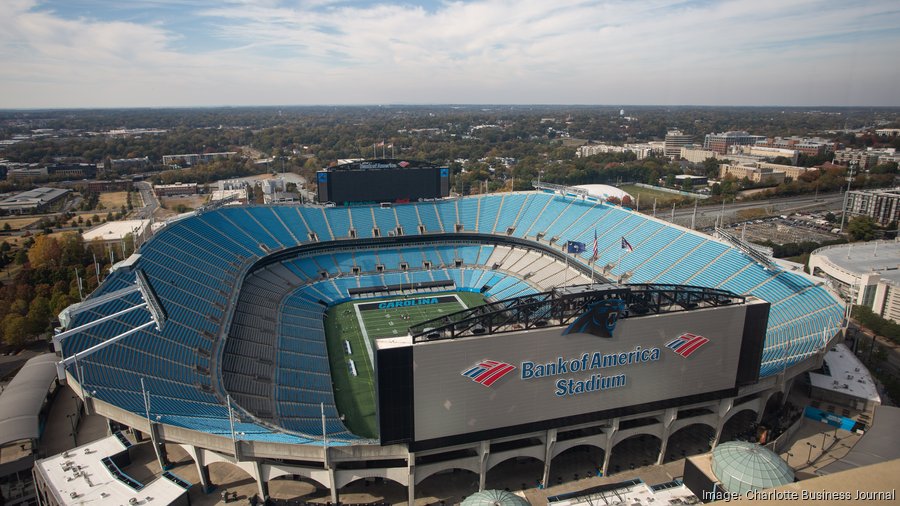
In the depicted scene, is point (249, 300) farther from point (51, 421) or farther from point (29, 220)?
point (29, 220)

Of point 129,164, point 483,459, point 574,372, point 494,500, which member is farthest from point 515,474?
point 129,164

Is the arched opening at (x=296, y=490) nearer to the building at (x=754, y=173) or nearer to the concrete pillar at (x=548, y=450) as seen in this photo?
the concrete pillar at (x=548, y=450)

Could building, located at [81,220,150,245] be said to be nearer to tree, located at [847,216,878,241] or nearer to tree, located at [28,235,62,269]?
tree, located at [28,235,62,269]

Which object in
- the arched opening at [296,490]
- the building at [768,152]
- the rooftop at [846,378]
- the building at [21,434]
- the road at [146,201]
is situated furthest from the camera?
the building at [768,152]

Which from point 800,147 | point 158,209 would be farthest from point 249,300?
point 800,147

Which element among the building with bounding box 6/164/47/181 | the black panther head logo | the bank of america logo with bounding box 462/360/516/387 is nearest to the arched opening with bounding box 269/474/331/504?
the bank of america logo with bounding box 462/360/516/387

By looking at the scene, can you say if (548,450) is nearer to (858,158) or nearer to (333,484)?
(333,484)

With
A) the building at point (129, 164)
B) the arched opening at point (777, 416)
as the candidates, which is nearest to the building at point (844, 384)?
the arched opening at point (777, 416)
